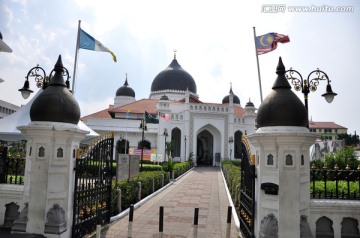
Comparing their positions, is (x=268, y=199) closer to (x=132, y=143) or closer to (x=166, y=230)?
(x=166, y=230)

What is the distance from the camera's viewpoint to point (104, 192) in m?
7.89

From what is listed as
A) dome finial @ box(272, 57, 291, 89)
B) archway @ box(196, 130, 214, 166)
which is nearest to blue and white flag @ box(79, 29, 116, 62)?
dome finial @ box(272, 57, 291, 89)

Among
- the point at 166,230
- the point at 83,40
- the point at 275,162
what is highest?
the point at 83,40

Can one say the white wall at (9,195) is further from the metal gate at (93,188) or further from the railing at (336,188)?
the railing at (336,188)

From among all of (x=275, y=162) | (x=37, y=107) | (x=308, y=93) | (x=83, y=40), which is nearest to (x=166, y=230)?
(x=275, y=162)

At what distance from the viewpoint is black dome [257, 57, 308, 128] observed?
537cm

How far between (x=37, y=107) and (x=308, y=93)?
7.81 meters

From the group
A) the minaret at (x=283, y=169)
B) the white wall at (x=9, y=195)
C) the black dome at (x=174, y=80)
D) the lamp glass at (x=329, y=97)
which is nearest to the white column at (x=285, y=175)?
the minaret at (x=283, y=169)

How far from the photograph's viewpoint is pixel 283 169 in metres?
5.28

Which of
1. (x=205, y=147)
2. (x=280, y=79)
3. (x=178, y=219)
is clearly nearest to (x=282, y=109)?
(x=280, y=79)

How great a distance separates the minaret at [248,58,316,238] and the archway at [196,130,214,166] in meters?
38.4

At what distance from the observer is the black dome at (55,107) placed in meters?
5.95

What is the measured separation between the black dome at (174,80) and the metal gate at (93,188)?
4099cm

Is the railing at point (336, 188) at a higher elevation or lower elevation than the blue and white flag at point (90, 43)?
lower
